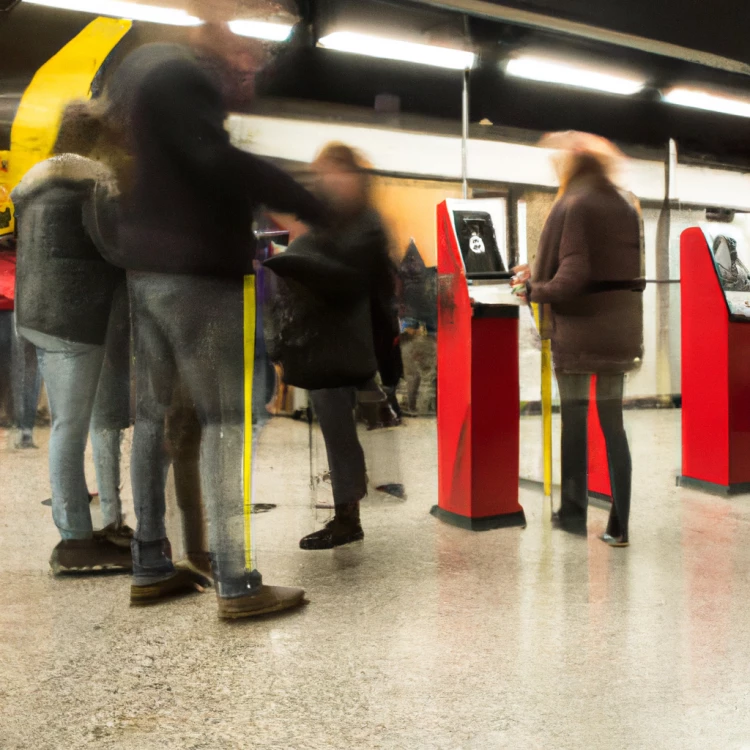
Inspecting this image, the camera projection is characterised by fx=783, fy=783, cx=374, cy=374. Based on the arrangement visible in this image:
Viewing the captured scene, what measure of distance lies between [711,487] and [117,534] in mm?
2075

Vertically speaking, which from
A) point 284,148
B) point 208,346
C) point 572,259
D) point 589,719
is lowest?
point 589,719

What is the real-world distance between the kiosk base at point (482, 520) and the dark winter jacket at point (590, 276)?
450 mm

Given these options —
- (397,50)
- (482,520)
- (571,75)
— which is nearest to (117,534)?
(482,520)

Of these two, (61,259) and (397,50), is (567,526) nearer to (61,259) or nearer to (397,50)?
(397,50)

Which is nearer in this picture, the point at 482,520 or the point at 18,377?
the point at 18,377

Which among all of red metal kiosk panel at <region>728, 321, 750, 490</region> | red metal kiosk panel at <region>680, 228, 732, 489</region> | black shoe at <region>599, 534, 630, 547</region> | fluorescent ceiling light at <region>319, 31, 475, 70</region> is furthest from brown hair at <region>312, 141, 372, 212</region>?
red metal kiosk panel at <region>728, 321, 750, 490</region>

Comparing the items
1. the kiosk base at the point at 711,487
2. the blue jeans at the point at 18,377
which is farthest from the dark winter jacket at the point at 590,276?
the blue jeans at the point at 18,377

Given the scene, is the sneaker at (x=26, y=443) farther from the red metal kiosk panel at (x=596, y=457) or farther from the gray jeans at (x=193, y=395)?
the red metal kiosk panel at (x=596, y=457)

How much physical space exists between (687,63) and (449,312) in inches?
38.5

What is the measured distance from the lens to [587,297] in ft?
6.90

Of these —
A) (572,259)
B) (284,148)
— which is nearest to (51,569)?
(284,148)

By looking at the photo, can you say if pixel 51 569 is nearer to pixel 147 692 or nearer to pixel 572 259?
pixel 147 692

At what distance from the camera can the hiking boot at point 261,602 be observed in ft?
5.41

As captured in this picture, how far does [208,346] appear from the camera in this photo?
1.56 metres
